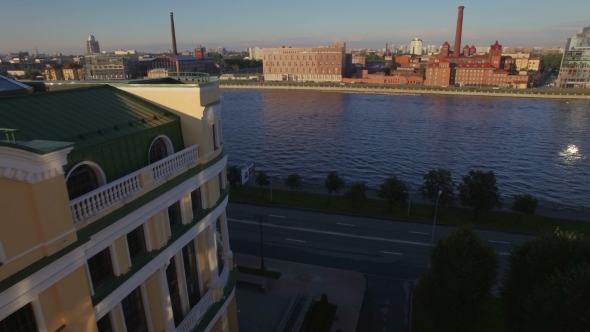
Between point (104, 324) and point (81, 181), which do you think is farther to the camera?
point (104, 324)

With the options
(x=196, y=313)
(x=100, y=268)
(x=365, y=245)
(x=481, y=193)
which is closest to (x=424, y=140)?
(x=481, y=193)

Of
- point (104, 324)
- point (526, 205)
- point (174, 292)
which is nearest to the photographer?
point (104, 324)

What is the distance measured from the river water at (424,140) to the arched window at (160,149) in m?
45.5

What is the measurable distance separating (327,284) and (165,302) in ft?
55.1

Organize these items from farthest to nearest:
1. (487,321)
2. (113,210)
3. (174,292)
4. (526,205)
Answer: (526,205) < (487,321) < (174,292) < (113,210)

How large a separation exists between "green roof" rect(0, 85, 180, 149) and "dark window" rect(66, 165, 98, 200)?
2.08ft

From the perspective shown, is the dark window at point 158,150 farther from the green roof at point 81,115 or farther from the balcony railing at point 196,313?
the balcony railing at point 196,313

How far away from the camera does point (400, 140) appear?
81.0m

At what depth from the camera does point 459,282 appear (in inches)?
728

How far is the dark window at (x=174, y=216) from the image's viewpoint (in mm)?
→ 12533

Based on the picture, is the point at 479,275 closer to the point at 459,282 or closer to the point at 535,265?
the point at 459,282

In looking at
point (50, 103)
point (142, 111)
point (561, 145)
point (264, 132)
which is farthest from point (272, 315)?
point (561, 145)

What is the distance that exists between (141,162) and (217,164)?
3.42m

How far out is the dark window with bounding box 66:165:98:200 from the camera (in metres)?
9.11
